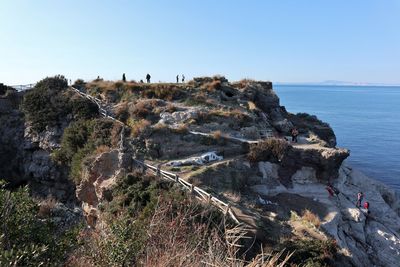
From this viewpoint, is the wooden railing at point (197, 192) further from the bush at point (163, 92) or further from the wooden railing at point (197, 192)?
the bush at point (163, 92)

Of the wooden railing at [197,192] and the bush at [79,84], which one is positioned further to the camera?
the bush at [79,84]

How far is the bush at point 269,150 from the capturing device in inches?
1052

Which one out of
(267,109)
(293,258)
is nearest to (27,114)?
(267,109)

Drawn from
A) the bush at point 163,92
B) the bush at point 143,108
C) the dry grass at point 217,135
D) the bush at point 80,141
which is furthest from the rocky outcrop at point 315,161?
the bush at point 163,92

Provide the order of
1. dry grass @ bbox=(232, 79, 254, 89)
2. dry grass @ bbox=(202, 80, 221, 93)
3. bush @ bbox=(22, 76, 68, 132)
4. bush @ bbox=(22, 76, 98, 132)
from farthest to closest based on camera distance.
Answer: dry grass @ bbox=(232, 79, 254, 89) → dry grass @ bbox=(202, 80, 221, 93) → bush @ bbox=(22, 76, 68, 132) → bush @ bbox=(22, 76, 98, 132)

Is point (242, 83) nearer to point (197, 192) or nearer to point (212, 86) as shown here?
point (212, 86)

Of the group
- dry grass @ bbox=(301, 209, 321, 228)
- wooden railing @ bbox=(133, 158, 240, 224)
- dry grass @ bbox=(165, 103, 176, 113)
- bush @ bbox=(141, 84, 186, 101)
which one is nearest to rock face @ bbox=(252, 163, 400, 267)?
dry grass @ bbox=(301, 209, 321, 228)

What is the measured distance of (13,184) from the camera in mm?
38062

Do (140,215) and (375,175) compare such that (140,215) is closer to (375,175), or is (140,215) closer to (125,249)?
(125,249)

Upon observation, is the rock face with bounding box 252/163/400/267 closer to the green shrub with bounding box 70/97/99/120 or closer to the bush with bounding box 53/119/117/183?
the bush with bounding box 53/119/117/183

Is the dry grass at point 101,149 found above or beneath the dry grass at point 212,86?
beneath

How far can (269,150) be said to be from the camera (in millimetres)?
27031

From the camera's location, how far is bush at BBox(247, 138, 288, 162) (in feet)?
87.7

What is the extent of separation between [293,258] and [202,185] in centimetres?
729
